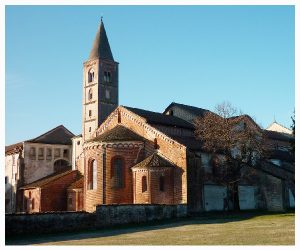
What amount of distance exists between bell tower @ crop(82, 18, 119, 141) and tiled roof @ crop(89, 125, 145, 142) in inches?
889

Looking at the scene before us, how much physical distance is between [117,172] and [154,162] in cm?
372

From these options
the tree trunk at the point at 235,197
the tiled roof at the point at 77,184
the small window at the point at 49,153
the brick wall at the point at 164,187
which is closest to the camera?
the brick wall at the point at 164,187

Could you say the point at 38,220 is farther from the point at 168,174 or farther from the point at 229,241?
the point at 168,174

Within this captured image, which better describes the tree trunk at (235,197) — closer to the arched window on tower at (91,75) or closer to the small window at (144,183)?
the small window at (144,183)

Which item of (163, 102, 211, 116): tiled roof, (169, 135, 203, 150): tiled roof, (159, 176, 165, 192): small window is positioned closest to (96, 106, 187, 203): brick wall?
(159, 176, 165, 192): small window

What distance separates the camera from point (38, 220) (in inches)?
1005

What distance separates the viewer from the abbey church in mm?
37406

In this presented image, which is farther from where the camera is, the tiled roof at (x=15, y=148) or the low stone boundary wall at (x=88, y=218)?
the tiled roof at (x=15, y=148)

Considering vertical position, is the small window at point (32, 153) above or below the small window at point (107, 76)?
below

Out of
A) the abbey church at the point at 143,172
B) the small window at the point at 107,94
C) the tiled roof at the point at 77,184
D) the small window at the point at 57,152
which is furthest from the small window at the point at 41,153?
the tiled roof at the point at 77,184

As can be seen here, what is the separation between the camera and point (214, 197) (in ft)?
132

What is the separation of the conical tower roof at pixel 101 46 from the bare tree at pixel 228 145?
97.6 feet

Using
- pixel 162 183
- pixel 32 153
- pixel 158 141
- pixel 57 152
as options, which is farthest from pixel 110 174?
pixel 57 152

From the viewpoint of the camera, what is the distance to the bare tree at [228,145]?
3909 centimetres
